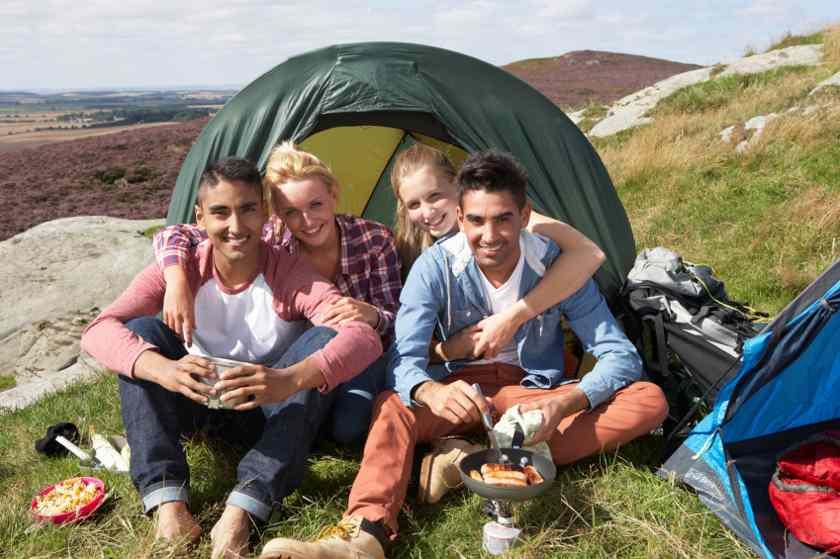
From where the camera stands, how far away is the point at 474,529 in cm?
273

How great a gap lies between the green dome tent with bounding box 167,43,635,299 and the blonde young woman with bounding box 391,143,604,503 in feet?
1.85

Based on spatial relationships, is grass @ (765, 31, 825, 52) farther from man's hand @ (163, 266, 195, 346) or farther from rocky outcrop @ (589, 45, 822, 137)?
man's hand @ (163, 266, 195, 346)

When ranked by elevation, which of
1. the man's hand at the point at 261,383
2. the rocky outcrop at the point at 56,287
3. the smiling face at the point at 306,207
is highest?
the smiling face at the point at 306,207

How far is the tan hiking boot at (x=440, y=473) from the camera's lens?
2.90 metres

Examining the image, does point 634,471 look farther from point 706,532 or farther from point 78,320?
point 78,320

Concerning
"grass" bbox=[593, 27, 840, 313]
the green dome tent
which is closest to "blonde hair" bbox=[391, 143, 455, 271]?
the green dome tent

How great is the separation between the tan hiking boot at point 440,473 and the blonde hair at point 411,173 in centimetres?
112

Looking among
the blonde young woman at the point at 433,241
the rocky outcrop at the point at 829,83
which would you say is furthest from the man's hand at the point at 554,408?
the rocky outcrop at the point at 829,83

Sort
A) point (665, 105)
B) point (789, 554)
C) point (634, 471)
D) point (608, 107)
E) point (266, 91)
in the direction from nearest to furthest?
point (789, 554) < point (634, 471) < point (266, 91) < point (665, 105) < point (608, 107)

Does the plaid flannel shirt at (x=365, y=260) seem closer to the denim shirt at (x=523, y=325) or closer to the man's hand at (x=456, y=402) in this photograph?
the denim shirt at (x=523, y=325)

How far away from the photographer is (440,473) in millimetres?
2908

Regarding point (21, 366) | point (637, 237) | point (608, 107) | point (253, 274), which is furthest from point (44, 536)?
point (608, 107)

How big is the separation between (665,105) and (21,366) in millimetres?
9913

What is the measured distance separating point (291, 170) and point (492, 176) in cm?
96
